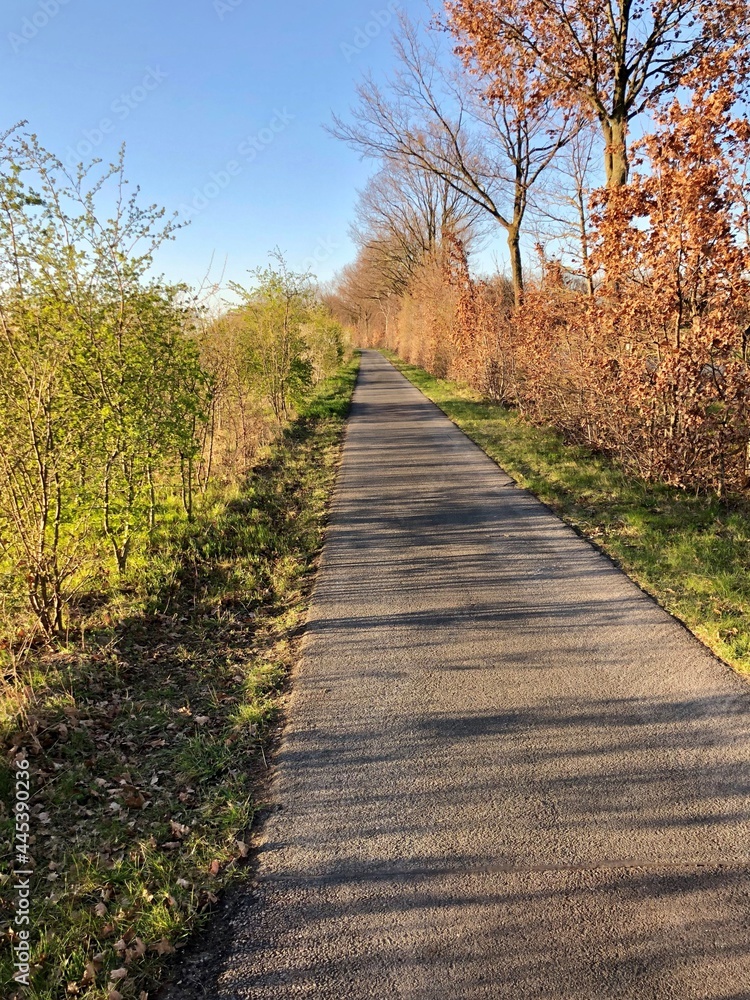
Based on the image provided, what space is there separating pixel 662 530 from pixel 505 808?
4254 millimetres

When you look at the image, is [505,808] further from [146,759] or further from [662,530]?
[662,530]

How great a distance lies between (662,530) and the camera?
592cm

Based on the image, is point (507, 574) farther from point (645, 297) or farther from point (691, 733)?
point (645, 297)

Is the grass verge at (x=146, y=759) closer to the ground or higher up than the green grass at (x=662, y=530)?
closer to the ground

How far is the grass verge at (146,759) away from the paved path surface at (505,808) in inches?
11.1

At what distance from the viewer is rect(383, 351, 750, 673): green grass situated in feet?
13.8

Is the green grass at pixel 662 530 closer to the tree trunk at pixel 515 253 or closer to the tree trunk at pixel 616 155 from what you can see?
the tree trunk at pixel 616 155

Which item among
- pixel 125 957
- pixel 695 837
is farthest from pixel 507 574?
pixel 125 957

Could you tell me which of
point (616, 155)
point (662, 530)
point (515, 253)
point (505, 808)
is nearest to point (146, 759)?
point (505, 808)

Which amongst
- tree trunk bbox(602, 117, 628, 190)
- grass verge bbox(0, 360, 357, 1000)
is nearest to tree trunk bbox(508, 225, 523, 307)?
tree trunk bbox(602, 117, 628, 190)

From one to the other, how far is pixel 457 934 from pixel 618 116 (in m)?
11.3

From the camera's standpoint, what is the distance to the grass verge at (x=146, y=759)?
2197 mm

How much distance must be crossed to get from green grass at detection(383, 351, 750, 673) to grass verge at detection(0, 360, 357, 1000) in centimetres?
314

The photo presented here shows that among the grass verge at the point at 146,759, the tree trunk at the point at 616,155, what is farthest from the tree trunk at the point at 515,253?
the grass verge at the point at 146,759
